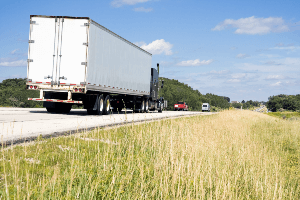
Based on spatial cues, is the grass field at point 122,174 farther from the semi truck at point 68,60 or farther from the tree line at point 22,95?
the tree line at point 22,95

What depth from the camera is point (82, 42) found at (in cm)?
1598

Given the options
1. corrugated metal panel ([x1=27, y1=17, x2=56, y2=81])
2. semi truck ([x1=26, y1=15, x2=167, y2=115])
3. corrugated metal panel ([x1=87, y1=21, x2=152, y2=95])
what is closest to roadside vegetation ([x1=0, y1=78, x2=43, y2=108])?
corrugated metal panel ([x1=87, y1=21, x2=152, y2=95])

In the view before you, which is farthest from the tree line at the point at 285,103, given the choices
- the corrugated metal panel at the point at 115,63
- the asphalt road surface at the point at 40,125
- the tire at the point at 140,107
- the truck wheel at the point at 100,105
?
the asphalt road surface at the point at 40,125

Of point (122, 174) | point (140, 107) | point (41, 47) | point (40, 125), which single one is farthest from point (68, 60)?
point (122, 174)

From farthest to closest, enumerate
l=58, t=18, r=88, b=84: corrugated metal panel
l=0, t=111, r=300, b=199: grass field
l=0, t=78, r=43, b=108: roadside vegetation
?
l=0, t=78, r=43, b=108: roadside vegetation < l=58, t=18, r=88, b=84: corrugated metal panel < l=0, t=111, r=300, b=199: grass field

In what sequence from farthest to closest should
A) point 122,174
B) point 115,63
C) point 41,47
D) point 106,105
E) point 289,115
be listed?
point 289,115
point 115,63
point 106,105
point 41,47
point 122,174

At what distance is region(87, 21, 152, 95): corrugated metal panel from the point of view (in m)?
16.7

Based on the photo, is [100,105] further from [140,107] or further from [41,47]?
[140,107]

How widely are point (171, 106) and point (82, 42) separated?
3798 inches

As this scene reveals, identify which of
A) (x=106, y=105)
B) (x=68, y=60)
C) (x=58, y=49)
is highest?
(x=58, y=49)

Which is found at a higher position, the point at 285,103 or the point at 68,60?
the point at 285,103

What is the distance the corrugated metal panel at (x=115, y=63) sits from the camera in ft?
54.7

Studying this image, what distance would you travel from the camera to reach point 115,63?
19.9m

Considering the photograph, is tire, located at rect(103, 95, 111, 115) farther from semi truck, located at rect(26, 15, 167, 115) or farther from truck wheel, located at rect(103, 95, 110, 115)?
semi truck, located at rect(26, 15, 167, 115)
